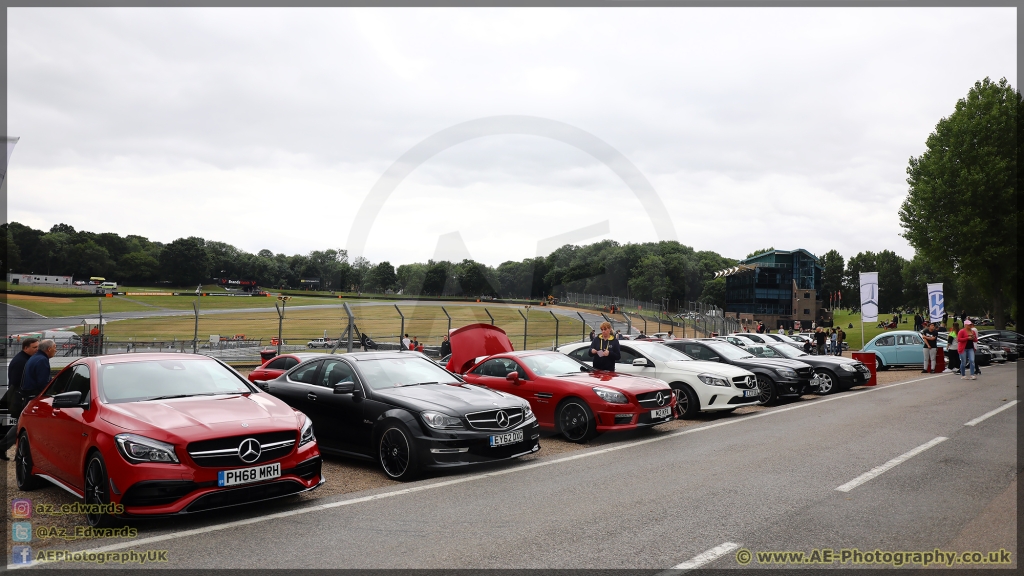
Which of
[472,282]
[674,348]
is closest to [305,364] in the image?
[674,348]

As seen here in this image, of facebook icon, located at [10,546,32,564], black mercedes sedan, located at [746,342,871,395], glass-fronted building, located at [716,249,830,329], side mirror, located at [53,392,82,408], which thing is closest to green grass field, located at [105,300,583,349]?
black mercedes sedan, located at [746,342,871,395]

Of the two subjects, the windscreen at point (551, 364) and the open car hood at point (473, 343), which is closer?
the windscreen at point (551, 364)

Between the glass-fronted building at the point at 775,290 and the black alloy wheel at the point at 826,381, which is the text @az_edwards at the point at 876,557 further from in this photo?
the glass-fronted building at the point at 775,290

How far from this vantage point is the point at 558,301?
233ft

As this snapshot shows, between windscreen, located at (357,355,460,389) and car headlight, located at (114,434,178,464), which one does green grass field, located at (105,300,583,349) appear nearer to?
windscreen, located at (357,355,460,389)

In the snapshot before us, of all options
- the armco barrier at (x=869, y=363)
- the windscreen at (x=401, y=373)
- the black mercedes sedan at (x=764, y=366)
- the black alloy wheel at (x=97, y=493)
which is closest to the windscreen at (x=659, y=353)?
the black mercedes sedan at (x=764, y=366)

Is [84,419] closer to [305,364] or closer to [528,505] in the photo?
[305,364]

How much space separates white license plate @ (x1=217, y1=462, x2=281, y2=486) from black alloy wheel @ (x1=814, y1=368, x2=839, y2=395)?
46.7 feet

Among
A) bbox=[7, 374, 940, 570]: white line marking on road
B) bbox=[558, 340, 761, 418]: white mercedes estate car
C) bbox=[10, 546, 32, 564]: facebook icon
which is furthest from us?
bbox=[558, 340, 761, 418]: white mercedes estate car

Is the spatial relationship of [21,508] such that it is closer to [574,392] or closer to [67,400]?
[67,400]

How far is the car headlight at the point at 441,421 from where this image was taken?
7.02m

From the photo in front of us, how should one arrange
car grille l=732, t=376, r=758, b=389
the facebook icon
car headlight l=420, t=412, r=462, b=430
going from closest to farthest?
the facebook icon
car headlight l=420, t=412, r=462, b=430
car grille l=732, t=376, r=758, b=389

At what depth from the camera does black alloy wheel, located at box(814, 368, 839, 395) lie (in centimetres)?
1608

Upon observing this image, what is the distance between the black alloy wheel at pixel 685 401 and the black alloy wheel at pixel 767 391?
2.78 m
